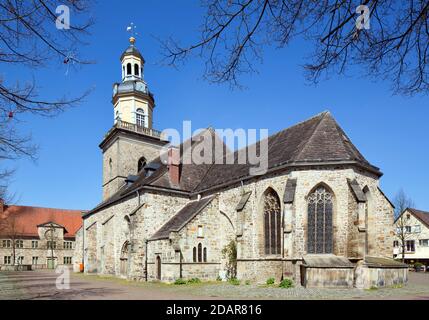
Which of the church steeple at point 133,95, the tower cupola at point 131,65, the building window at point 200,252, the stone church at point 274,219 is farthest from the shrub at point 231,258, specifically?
the tower cupola at point 131,65

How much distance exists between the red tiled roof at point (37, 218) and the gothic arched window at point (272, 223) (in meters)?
49.0

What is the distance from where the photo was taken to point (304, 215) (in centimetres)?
2006

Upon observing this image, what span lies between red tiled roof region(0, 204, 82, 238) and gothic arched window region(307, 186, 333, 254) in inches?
2043

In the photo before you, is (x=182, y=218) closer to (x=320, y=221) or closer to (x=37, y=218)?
(x=320, y=221)

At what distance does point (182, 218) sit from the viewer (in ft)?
82.6

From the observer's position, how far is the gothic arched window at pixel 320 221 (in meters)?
19.8

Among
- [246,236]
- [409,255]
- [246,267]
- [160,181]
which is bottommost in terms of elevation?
[409,255]

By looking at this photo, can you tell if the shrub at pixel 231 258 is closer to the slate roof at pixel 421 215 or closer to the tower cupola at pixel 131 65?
A: the tower cupola at pixel 131 65

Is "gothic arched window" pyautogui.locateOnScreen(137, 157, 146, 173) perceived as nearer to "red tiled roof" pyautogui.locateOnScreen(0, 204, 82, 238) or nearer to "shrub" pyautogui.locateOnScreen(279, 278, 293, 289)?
"shrub" pyautogui.locateOnScreen(279, 278, 293, 289)

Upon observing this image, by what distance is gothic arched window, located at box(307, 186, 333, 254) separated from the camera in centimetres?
1977

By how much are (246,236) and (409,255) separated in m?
40.3
